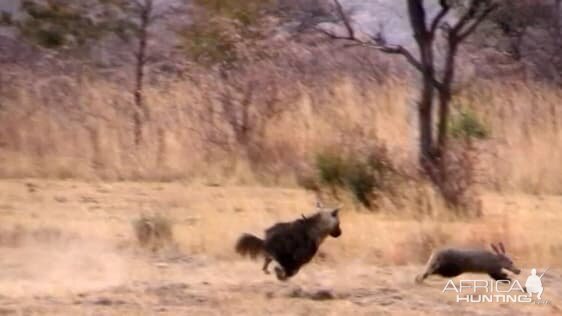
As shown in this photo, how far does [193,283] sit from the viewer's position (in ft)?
28.7

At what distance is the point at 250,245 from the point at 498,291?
1606 mm

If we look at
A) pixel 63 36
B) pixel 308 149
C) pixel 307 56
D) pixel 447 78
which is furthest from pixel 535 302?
pixel 63 36

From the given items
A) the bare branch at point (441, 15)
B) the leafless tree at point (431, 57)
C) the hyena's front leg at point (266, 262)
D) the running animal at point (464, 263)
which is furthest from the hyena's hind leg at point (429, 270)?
the bare branch at point (441, 15)

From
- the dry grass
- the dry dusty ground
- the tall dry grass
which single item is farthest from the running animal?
the tall dry grass

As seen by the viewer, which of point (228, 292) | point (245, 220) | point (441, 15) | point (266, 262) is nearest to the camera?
point (228, 292)

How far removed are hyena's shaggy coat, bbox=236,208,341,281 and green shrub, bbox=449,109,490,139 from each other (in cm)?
367

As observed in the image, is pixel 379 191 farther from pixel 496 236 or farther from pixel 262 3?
pixel 262 3

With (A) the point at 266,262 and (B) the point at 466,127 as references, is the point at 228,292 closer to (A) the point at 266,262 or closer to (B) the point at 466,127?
(A) the point at 266,262

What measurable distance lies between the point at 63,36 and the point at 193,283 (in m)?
8.25

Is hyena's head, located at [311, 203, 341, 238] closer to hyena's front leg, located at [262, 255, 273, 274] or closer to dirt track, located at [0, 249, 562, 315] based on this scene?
dirt track, located at [0, 249, 562, 315]

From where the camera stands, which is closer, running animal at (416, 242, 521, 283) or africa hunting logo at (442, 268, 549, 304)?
africa hunting logo at (442, 268, 549, 304)

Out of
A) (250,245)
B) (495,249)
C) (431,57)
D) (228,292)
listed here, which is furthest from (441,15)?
(228,292)

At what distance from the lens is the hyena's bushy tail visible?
29.7 feet

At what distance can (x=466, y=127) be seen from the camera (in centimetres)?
1283
